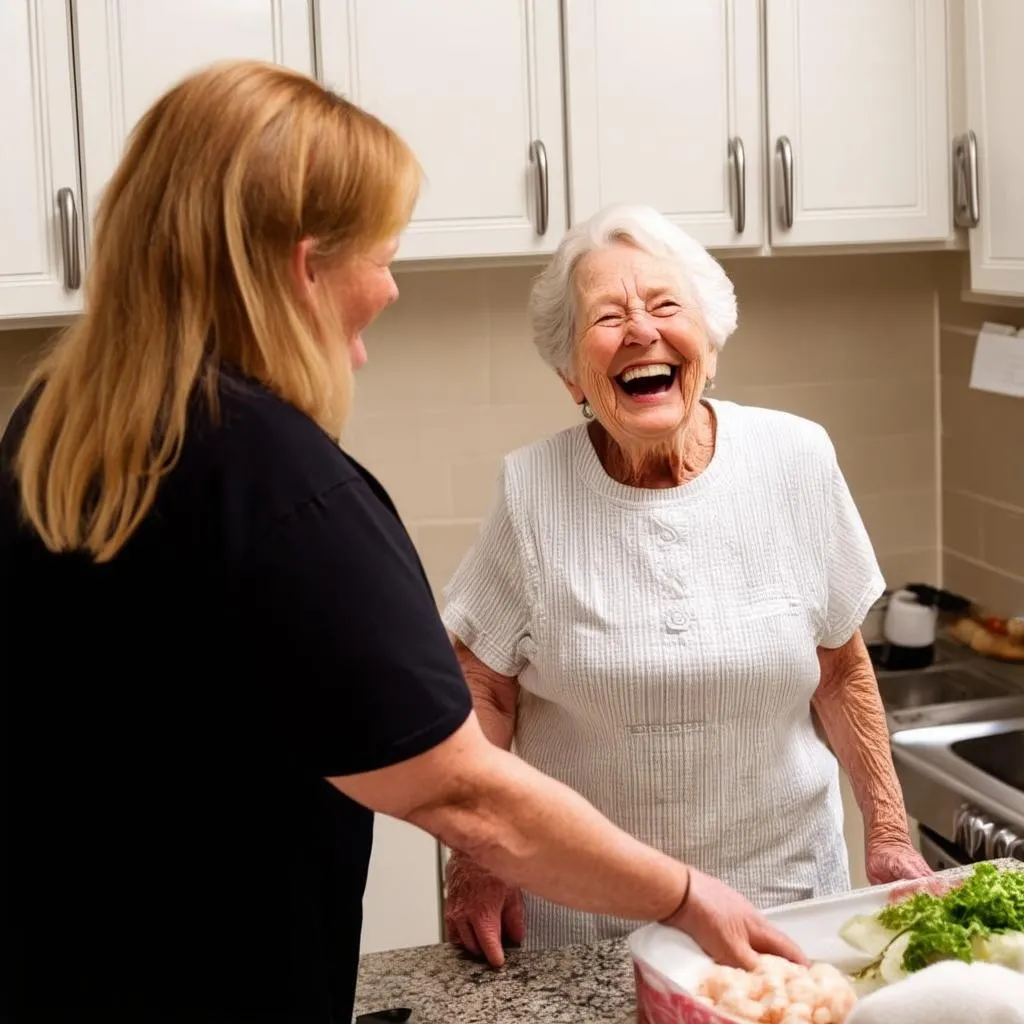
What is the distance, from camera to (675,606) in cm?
161

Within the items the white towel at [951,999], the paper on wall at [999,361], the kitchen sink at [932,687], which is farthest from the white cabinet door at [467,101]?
the white towel at [951,999]

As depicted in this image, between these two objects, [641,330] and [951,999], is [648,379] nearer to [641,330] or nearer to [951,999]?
[641,330]

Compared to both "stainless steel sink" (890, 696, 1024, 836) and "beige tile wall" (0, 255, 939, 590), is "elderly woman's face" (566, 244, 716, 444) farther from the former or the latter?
"beige tile wall" (0, 255, 939, 590)

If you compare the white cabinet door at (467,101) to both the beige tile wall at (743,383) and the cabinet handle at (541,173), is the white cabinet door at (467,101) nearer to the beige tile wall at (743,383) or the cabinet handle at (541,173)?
the cabinet handle at (541,173)

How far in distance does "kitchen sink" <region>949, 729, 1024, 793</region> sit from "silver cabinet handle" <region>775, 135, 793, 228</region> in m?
0.93

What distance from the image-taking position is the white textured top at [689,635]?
1598 millimetres

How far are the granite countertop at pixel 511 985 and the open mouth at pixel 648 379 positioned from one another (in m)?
0.61

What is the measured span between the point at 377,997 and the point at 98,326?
70cm

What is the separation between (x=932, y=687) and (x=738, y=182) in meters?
1.05

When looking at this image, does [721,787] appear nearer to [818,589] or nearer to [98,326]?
[818,589]

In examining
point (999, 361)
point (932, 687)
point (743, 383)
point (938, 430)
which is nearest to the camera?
point (999, 361)

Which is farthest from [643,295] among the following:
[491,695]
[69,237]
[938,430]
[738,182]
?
[938,430]

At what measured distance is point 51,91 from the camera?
215 cm

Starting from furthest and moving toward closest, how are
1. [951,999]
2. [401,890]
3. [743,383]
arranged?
[743,383] → [401,890] → [951,999]
